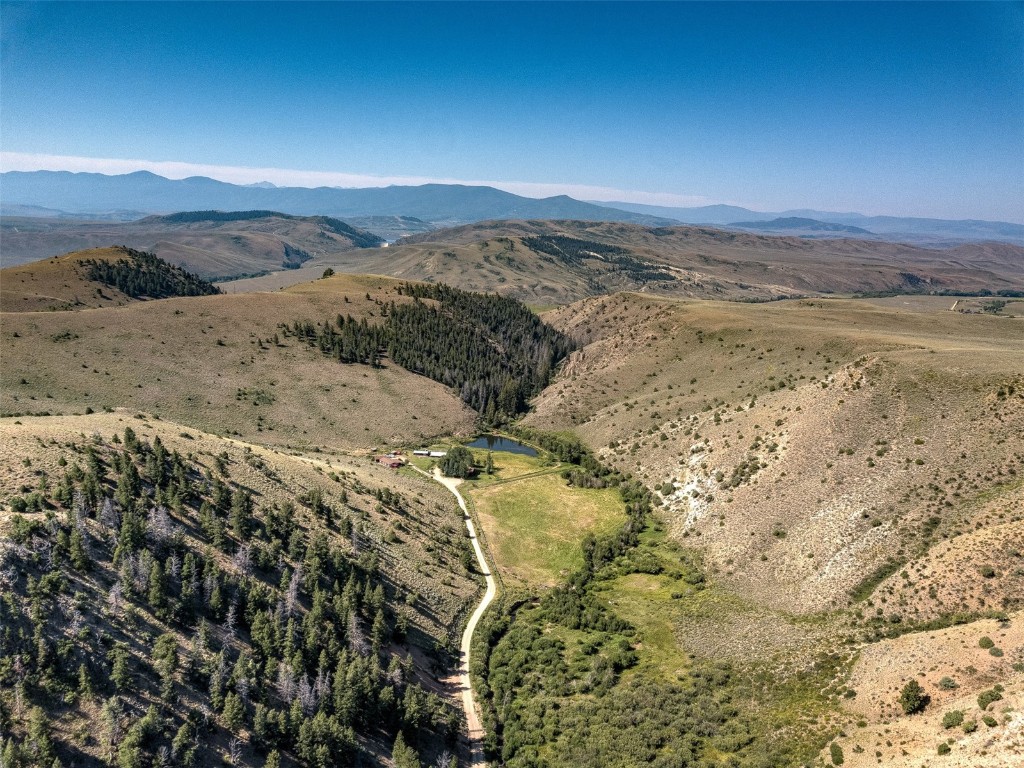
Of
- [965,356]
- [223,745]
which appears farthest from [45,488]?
[965,356]

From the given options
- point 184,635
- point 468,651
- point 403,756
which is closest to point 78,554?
point 184,635

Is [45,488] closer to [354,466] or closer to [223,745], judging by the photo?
[223,745]

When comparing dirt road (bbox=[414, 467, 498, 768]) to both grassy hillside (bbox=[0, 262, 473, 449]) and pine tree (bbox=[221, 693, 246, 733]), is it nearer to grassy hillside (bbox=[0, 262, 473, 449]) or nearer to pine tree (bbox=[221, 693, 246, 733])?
pine tree (bbox=[221, 693, 246, 733])

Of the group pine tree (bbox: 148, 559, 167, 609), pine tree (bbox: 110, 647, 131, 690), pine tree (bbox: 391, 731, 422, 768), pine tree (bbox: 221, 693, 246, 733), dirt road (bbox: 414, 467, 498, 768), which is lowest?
dirt road (bbox: 414, 467, 498, 768)

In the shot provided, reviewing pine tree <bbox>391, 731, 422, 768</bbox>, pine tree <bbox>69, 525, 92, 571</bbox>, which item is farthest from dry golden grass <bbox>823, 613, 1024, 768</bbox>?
pine tree <bbox>69, 525, 92, 571</bbox>

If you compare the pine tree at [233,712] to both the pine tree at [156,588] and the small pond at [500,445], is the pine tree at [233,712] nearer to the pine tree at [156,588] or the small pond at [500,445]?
the pine tree at [156,588]

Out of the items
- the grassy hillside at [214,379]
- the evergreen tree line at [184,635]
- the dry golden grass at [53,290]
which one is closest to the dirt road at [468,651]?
the evergreen tree line at [184,635]
